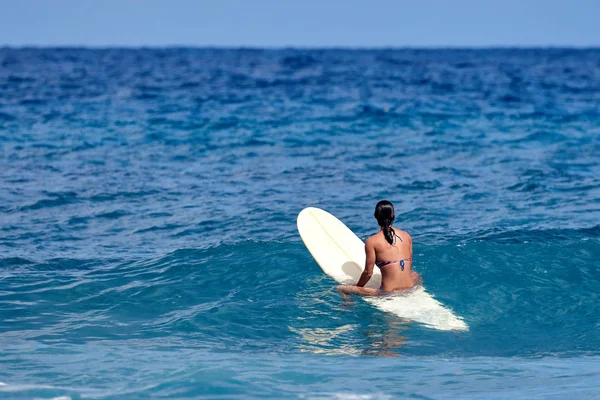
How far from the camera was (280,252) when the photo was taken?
1090 cm

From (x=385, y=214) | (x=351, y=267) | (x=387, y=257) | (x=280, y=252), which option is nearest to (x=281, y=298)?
(x=351, y=267)

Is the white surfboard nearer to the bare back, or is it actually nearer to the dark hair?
the bare back

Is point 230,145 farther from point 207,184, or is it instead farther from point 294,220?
point 294,220

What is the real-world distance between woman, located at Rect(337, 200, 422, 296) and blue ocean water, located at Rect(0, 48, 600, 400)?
319 mm

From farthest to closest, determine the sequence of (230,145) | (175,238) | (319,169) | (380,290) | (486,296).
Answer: (230,145), (319,169), (175,238), (486,296), (380,290)

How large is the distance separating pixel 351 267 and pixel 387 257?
3.78 ft

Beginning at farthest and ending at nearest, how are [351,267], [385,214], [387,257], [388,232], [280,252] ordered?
[280,252] < [351,267] < [387,257] < [388,232] < [385,214]

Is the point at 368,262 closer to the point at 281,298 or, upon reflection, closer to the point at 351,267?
the point at 351,267

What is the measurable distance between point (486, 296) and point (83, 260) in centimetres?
559

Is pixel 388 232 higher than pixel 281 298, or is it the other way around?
pixel 388 232

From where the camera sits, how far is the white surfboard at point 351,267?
8316 mm

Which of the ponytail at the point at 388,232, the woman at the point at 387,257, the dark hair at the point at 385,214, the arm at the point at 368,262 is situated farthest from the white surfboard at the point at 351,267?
the dark hair at the point at 385,214

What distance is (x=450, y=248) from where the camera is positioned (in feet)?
35.7

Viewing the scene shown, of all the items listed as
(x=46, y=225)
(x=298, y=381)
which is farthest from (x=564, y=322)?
(x=46, y=225)
